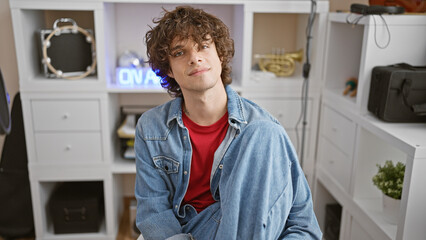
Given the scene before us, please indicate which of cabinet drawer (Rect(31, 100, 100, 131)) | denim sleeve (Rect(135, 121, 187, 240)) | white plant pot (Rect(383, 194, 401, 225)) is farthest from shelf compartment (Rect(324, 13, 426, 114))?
cabinet drawer (Rect(31, 100, 100, 131))

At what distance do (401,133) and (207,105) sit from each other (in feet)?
2.44

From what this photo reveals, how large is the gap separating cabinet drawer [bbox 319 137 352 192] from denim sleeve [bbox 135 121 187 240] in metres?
0.91

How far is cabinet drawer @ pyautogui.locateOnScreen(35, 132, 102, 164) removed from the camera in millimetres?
2094

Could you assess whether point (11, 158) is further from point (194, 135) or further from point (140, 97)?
point (194, 135)

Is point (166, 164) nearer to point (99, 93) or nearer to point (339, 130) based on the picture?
point (99, 93)

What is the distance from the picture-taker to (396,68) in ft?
5.43

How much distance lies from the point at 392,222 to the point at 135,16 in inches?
65.2

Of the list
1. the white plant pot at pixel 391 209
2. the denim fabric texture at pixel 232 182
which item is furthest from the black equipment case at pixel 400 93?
the denim fabric texture at pixel 232 182

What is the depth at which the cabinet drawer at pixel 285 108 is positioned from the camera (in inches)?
84.7

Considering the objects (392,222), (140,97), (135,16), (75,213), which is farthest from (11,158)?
(392,222)

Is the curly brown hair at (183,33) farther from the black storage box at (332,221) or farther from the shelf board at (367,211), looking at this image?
the black storage box at (332,221)

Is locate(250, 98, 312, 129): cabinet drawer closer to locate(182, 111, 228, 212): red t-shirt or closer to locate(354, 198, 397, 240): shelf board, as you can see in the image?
locate(354, 198, 397, 240): shelf board

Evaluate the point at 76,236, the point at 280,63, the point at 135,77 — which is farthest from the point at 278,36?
the point at 76,236

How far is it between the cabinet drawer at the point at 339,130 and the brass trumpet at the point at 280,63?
0.97 ft
